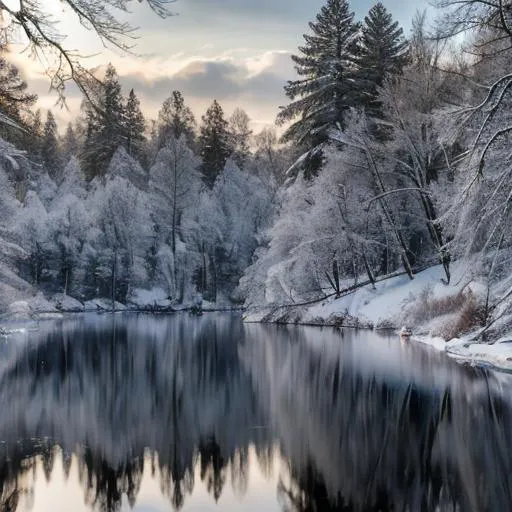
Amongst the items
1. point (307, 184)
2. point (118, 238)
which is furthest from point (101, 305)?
point (307, 184)

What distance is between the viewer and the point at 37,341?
2878 centimetres

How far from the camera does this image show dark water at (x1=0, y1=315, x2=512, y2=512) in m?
8.62

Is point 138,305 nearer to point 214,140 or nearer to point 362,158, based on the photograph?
point 214,140

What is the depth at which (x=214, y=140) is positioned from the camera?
75250mm

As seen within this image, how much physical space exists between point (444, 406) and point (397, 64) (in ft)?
99.2

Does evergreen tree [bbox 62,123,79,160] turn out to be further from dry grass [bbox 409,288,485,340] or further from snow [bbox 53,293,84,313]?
dry grass [bbox 409,288,485,340]

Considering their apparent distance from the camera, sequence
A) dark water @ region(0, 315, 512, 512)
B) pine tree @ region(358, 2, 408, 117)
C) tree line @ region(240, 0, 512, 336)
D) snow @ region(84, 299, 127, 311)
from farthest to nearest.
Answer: snow @ region(84, 299, 127, 311), pine tree @ region(358, 2, 408, 117), tree line @ region(240, 0, 512, 336), dark water @ region(0, 315, 512, 512)

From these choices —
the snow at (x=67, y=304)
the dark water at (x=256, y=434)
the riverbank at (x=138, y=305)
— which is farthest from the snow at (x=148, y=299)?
the dark water at (x=256, y=434)

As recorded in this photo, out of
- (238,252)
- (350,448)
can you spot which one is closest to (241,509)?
(350,448)

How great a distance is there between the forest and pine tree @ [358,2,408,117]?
8 centimetres

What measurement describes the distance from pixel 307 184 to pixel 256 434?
29.6 m

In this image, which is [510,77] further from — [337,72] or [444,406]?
[337,72]

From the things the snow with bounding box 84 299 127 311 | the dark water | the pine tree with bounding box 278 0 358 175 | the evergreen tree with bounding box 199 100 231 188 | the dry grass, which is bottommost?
the dark water

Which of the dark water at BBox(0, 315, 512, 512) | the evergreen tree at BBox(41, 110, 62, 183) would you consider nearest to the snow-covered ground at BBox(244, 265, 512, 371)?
the dark water at BBox(0, 315, 512, 512)
